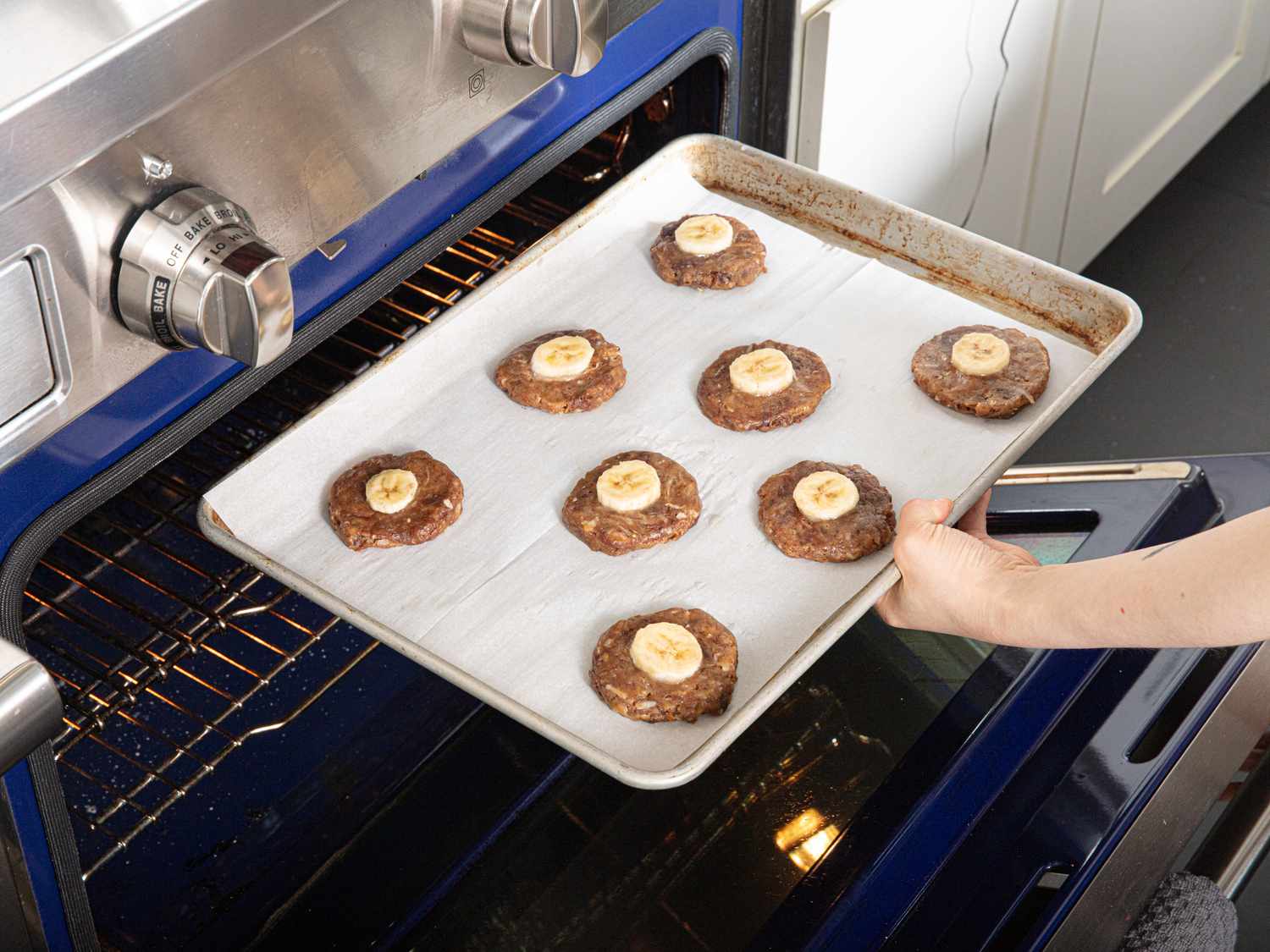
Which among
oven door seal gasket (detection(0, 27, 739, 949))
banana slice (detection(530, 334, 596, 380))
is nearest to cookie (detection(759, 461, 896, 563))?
banana slice (detection(530, 334, 596, 380))

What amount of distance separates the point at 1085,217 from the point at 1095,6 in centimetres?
48

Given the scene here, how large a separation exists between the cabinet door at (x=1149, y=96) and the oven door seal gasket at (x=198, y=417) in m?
1.28

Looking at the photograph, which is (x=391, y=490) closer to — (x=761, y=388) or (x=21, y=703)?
(x=761, y=388)

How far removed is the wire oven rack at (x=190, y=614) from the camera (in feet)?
3.70

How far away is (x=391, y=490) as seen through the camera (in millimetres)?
1185

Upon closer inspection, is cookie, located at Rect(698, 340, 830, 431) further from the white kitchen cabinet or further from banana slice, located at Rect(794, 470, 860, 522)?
the white kitchen cabinet

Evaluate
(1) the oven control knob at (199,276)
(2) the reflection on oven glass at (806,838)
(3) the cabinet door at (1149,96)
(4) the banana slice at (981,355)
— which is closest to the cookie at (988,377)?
(4) the banana slice at (981,355)

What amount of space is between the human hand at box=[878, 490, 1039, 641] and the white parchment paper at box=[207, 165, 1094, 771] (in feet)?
0.28

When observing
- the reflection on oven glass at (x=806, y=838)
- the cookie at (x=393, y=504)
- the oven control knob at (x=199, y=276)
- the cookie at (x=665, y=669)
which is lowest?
the cookie at (x=393, y=504)

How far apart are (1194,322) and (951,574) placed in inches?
80.2

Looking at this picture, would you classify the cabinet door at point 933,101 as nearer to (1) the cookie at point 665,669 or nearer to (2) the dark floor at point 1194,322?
(2) the dark floor at point 1194,322

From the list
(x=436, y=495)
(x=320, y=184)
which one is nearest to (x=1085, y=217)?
(x=436, y=495)

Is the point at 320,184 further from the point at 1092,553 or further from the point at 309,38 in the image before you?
the point at 1092,553

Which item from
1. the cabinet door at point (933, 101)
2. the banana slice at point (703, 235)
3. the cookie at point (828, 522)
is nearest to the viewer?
the cookie at point (828, 522)
